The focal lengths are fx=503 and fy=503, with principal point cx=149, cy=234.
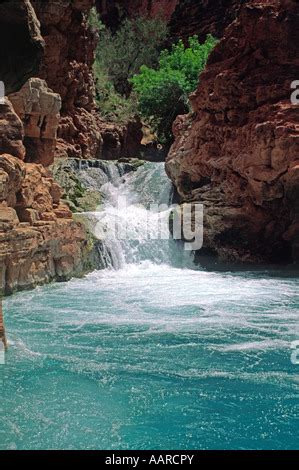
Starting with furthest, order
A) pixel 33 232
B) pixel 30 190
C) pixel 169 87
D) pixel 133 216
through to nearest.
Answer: pixel 169 87 → pixel 133 216 → pixel 30 190 → pixel 33 232

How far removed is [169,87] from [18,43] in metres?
19.1

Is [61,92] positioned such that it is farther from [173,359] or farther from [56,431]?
[56,431]

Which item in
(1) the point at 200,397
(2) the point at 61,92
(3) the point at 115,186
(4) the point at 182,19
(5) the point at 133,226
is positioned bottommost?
(1) the point at 200,397

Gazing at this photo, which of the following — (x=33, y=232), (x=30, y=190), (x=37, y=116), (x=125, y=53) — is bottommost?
(x=33, y=232)

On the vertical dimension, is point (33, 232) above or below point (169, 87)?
below

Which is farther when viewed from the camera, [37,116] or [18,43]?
[37,116]

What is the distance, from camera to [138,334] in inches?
271

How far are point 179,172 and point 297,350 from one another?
31.2ft

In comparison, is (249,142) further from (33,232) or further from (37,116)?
(33,232)

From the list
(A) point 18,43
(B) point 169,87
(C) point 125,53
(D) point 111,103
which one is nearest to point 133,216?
(B) point 169,87

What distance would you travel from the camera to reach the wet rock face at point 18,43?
3551mm

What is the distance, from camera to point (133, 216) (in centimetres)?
1484

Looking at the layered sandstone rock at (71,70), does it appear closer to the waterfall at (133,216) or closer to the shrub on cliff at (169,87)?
the shrub on cliff at (169,87)
